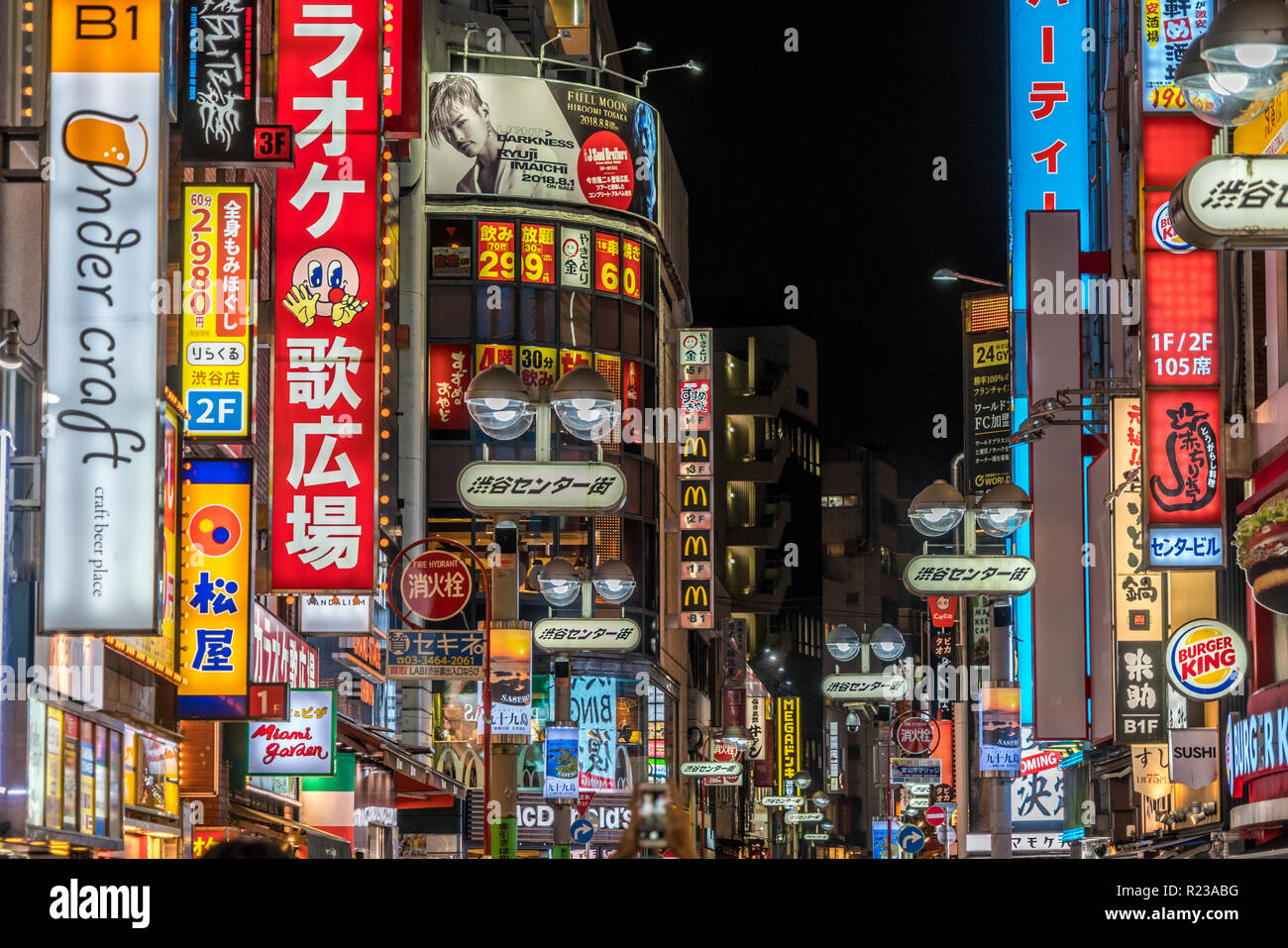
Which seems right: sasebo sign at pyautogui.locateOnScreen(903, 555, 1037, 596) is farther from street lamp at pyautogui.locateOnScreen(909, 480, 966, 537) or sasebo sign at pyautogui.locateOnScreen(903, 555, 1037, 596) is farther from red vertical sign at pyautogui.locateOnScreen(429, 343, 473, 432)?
red vertical sign at pyautogui.locateOnScreen(429, 343, 473, 432)

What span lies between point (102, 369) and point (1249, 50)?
371 inches

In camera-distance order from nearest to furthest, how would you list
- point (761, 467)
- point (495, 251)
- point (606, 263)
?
point (495, 251)
point (606, 263)
point (761, 467)

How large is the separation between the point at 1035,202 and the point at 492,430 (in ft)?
85.9

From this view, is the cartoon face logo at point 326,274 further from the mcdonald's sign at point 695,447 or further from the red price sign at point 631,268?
the red price sign at point 631,268

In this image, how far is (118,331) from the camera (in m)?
15.5

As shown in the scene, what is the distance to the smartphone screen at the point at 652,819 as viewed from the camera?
561cm

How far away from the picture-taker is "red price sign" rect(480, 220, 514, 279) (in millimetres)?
54594

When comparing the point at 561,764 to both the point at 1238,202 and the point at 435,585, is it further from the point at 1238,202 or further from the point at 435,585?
the point at 1238,202

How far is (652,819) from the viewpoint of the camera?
562 centimetres

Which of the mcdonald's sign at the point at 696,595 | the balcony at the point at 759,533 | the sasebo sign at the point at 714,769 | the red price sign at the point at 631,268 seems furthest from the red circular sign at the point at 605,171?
the balcony at the point at 759,533

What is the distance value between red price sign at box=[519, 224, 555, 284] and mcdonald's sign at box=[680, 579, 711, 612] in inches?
408

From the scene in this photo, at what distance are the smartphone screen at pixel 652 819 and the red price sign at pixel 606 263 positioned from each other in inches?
2010

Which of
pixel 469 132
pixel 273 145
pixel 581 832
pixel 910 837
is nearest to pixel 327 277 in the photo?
pixel 273 145
